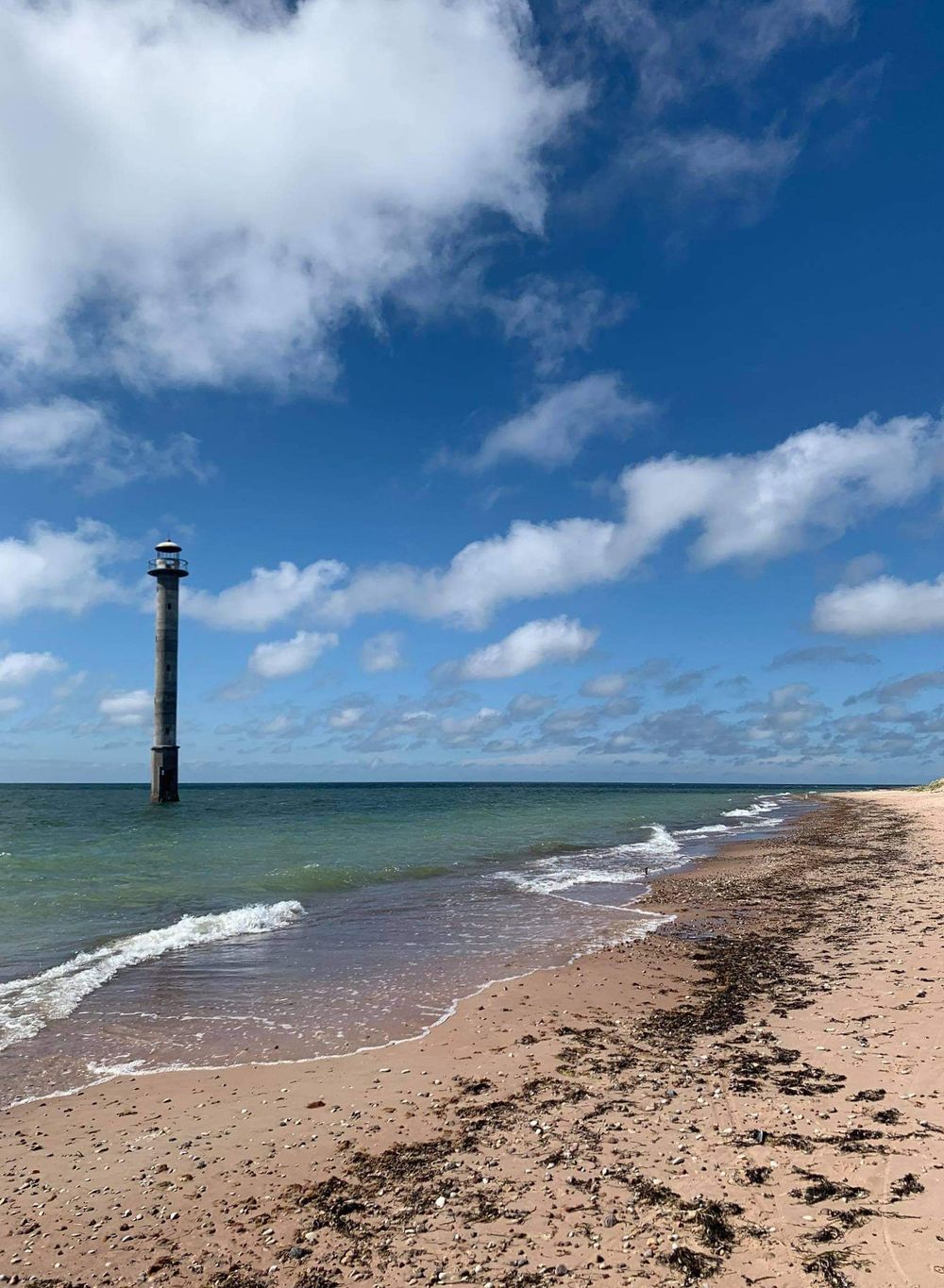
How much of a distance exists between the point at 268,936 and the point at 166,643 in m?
42.0

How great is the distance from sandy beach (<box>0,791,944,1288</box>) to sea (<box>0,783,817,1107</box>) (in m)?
1.07

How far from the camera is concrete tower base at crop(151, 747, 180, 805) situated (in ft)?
185

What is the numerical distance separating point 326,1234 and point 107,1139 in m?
3.01

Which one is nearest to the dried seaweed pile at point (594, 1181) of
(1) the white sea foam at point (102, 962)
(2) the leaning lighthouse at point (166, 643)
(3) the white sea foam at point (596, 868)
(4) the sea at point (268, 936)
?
(4) the sea at point (268, 936)

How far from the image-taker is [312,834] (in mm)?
42219

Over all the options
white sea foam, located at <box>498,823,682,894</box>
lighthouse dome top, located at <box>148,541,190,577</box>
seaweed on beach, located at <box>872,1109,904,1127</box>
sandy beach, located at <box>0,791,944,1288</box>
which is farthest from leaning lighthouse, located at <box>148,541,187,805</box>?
seaweed on beach, located at <box>872,1109,904,1127</box>

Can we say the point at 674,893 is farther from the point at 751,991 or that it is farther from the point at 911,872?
the point at 751,991

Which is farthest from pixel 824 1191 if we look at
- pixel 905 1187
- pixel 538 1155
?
pixel 538 1155

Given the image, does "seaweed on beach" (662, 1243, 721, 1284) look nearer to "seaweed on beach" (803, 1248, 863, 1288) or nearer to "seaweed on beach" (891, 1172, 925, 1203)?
"seaweed on beach" (803, 1248, 863, 1288)

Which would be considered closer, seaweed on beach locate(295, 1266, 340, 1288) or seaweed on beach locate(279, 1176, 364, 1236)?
seaweed on beach locate(295, 1266, 340, 1288)

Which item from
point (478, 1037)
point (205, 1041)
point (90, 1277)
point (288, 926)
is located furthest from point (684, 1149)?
point (288, 926)

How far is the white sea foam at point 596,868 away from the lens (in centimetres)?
2344

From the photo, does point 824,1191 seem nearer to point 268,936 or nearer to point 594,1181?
point 594,1181

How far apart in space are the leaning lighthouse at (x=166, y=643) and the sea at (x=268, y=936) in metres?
17.5
